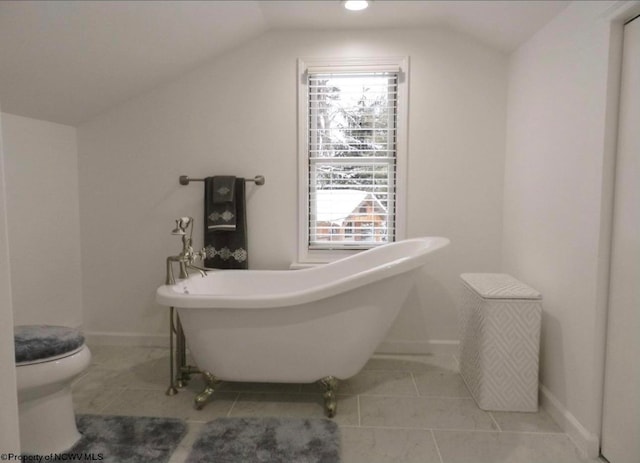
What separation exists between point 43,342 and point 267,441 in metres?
1.03

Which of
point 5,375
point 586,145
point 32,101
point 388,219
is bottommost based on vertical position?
point 5,375

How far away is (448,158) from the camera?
9.41 feet

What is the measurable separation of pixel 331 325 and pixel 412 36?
201 cm

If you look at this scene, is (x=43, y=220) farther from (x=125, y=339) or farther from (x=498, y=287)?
(x=498, y=287)

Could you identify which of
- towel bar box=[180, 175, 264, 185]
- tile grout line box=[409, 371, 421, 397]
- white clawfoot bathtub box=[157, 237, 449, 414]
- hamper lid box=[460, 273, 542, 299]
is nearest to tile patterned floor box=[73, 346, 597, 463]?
tile grout line box=[409, 371, 421, 397]

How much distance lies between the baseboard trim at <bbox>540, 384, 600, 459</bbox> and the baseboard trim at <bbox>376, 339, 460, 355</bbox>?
73 cm

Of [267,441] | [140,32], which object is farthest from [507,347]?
[140,32]

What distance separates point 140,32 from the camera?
227cm

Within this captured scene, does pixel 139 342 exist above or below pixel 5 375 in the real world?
below

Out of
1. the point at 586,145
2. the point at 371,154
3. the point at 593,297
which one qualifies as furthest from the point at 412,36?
the point at 593,297

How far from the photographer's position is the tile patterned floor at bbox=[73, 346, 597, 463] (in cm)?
186

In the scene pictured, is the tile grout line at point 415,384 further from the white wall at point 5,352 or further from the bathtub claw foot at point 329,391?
the white wall at point 5,352

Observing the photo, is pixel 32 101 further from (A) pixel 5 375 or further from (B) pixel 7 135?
(A) pixel 5 375

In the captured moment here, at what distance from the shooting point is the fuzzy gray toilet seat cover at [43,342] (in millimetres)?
1683
